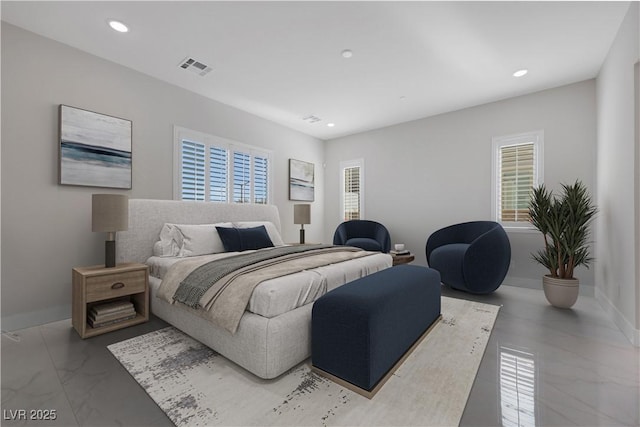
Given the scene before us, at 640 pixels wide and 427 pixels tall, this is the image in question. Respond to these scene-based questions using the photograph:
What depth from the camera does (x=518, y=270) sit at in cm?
396

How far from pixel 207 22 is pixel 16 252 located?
2742 mm

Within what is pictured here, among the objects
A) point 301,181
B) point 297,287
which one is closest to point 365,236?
point 301,181

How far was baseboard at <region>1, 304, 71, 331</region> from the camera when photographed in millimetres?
2445

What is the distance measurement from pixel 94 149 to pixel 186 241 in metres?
1.37

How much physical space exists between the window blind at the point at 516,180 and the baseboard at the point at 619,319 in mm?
1233

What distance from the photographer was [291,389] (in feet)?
5.24

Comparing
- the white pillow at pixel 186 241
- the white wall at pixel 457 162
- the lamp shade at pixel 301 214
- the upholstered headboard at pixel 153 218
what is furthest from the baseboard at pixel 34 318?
the white wall at pixel 457 162

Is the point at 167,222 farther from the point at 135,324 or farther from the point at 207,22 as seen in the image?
the point at 207,22

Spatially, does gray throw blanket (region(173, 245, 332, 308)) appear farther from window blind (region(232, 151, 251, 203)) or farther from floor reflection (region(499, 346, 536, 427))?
window blind (region(232, 151, 251, 203))

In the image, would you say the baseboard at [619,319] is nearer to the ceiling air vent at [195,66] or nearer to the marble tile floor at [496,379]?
the marble tile floor at [496,379]

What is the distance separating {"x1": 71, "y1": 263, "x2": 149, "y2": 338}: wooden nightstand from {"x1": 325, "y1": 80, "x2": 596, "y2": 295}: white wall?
13.5ft

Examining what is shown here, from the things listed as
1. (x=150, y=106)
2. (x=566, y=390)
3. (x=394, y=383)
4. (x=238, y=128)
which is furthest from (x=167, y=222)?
(x=566, y=390)

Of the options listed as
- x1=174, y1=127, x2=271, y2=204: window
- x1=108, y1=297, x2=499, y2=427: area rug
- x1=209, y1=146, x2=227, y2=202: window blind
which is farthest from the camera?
x1=209, y1=146, x2=227, y2=202: window blind

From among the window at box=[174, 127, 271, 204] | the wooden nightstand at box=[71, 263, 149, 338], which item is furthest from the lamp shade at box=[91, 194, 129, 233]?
the window at box=[174, 127, 271, 204]
